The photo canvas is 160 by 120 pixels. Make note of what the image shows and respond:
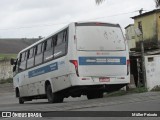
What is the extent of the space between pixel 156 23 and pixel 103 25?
97.5 feet

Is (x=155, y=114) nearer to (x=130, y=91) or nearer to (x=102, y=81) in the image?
(x=102, y=81)

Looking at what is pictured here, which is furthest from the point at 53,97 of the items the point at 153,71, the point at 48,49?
the point at 153,71

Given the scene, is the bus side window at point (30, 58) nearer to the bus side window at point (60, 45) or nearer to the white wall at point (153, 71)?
the bus side window at point (60, 45)

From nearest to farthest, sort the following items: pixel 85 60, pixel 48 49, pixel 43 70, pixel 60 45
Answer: pixel 85 60, pixel 60 45, pixel 48 49, pixel 43 70

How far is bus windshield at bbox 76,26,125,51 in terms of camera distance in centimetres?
1733

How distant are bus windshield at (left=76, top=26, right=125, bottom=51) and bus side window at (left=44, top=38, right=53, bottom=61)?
7.58 ft

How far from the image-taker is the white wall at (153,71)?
20.4 meters

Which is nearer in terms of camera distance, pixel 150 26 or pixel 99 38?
pixel 99 38

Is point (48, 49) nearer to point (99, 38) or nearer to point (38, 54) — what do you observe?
point (38, 54)

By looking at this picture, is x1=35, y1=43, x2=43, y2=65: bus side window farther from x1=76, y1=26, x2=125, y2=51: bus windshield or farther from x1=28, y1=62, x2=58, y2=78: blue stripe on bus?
x1=76, y1=26, x2=125, y2=51: bus windshield

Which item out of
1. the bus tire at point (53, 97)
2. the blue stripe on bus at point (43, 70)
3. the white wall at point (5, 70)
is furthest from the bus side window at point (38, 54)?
the white wall at point (5, 70)

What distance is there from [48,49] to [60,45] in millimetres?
1526

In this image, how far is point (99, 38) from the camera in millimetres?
17656

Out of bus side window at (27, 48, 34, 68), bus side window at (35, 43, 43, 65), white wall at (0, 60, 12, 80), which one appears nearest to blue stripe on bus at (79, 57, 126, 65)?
bus side window at (35, 43, 43, 65)
